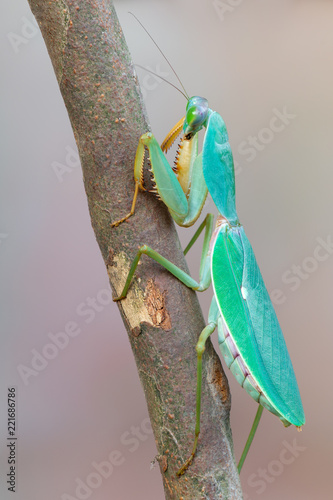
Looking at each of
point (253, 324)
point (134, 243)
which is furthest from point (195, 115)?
point (253, 324)

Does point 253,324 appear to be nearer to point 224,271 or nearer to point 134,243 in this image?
point 224,271

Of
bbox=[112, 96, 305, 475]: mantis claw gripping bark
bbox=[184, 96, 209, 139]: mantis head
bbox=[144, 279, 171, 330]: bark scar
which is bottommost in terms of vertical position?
bbox=[144, 279, 171, 330]: bark scar

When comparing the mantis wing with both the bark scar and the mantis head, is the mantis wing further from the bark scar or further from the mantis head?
the mantis head

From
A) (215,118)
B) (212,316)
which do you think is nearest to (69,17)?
(215,118)

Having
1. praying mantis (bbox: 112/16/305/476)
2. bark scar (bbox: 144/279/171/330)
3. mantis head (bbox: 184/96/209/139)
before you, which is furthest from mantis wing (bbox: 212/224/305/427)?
mantis head (bbox: 184/96/209/139)

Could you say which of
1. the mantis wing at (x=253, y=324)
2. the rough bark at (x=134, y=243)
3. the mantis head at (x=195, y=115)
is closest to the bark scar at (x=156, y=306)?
the rough bark at (x=134, y=243)

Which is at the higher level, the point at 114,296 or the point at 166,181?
the point at 166,181

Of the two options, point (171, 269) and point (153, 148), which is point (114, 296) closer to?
point (171, 269)
